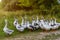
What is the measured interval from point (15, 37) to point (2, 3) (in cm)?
836

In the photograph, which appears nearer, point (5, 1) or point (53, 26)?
point (53, 26)

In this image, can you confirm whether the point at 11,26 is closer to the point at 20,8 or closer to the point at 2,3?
the point at 20,8

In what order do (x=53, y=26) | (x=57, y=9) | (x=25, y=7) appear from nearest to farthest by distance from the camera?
(x=53, y=26) → (x=57, y=9) → (x=25, y=7)

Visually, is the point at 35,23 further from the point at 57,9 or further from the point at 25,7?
the point at 25,7

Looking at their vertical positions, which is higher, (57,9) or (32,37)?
(57,9)

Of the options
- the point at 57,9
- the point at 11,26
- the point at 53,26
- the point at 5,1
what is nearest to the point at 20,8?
the point at 5,1

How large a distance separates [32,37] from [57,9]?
4757mm

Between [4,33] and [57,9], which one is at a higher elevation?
[57,9]

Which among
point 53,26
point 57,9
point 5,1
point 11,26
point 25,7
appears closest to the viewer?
point 53,26

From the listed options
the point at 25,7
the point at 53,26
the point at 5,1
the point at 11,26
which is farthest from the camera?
the point at 5,1

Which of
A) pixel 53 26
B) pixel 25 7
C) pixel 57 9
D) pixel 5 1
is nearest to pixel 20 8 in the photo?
pixel 25 7

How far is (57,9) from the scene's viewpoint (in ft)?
44.1

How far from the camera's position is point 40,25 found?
33.4 feet

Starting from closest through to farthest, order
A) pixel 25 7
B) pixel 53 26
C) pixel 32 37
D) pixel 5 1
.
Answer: pixel 32 37
pixel 53 26
pixel 25 7
pixel 5 1
